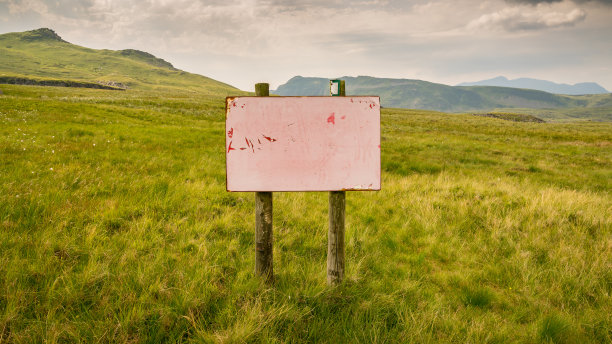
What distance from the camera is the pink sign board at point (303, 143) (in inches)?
113

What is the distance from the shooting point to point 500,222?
558cm

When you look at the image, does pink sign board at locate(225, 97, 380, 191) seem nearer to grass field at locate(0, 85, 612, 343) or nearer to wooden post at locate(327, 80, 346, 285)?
wooden post at locate(327, 80, 346, 285)

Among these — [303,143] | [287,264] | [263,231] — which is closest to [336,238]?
[263,231]

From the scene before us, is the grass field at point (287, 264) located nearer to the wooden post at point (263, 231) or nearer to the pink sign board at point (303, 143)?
the wooden post at point (263, 231)

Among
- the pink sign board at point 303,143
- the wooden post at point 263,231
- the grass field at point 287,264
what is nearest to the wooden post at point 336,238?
the grass field at point 287,264

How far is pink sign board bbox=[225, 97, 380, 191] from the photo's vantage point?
2.86 meters

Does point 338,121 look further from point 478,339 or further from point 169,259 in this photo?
point 169,259

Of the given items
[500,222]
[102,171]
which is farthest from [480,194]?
[102,171]

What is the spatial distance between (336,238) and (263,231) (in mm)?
827

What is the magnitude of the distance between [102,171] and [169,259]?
5.28m

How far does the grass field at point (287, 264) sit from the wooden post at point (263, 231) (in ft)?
0.62

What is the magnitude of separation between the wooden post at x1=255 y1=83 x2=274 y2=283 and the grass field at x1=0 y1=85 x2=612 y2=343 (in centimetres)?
19

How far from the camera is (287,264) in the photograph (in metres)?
3.87

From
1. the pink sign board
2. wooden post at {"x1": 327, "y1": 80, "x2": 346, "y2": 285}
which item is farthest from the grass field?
the pink sign board
